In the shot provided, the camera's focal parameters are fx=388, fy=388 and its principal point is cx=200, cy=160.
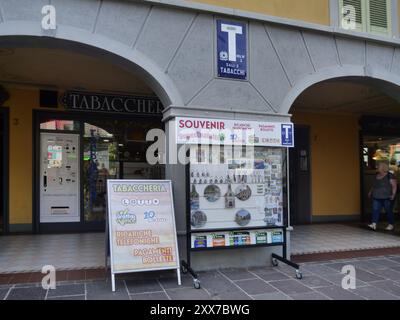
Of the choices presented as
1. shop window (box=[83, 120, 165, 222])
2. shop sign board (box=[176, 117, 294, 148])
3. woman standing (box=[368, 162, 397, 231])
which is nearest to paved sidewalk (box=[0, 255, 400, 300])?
shop sign board (box=[176, 117, 294, 148])

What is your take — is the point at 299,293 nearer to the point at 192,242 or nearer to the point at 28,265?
the point at 192,242

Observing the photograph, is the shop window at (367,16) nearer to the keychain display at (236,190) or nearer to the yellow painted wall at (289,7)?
the yellow painted wall at (289,7)

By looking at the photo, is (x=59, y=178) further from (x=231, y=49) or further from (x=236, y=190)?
(x=231, y=49)

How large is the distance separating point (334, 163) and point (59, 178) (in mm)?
6840

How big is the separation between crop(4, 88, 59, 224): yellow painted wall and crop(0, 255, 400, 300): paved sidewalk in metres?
3.61

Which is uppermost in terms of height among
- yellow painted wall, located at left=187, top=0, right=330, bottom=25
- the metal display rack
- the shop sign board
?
yellow painted wall, located at left=187, top=0, right=330, bottom=25

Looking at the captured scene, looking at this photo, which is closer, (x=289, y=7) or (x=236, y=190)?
(x=236, y=190)

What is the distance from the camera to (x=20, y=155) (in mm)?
7875

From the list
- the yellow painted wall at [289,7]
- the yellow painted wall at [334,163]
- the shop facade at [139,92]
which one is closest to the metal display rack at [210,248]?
the shop facade at [139,92]

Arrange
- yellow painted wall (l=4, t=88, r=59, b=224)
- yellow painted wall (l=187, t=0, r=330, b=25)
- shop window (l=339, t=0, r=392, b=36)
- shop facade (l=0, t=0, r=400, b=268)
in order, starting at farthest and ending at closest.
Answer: yellow painted wall (l=4, t=88, r=59, b=224), shop window (l=339, t=0, r=392, b=36), yellow painted wall (l=187, t=0, r=330, b=25), shop facade (l=0, t=0, r=400, b=268)

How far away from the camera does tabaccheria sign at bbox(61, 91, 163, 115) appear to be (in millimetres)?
8125

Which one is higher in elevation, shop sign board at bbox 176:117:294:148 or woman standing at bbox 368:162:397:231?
shop sign board at bbox 176:117:294:148

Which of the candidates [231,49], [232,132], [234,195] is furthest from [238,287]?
[231,49]

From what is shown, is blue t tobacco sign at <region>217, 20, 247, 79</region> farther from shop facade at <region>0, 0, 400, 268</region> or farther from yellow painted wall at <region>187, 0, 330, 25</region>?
yellow painted wall at <region>187, 0, 330, 25</region>
